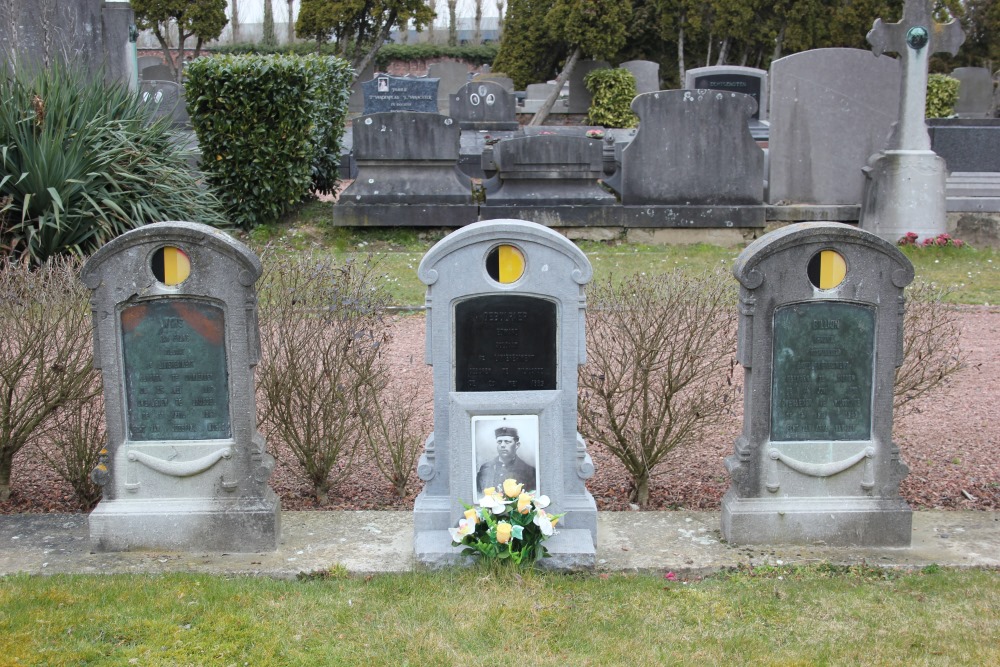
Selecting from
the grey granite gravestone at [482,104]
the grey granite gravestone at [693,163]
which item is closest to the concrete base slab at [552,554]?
the grey granite gravestone at [693,163]

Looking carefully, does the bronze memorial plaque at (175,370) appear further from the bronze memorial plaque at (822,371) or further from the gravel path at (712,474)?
the bronze memorial plaque at (822,371)

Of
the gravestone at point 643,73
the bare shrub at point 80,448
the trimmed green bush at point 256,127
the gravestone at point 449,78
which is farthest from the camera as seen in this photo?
the gravestone at point 449,78

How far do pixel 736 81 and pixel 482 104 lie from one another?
7.72 meters

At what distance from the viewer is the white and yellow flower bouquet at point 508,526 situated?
Answer: 4422mm

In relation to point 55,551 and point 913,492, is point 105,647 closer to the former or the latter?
point 55,551

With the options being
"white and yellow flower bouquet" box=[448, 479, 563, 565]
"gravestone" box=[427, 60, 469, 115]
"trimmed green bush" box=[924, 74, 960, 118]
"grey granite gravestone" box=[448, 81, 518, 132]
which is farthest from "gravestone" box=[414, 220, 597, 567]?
"gravestone" box=[427, 60, 469, 115]

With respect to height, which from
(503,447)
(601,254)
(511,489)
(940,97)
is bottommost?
(511,489)

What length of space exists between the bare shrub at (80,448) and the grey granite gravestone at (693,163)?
8.06 m

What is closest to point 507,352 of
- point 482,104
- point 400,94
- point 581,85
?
point 400,94

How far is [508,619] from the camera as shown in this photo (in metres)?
4.07

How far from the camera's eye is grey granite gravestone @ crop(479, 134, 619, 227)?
12.2 m

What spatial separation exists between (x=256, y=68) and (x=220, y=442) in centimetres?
801

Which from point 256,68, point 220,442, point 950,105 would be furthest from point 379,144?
point 950,105

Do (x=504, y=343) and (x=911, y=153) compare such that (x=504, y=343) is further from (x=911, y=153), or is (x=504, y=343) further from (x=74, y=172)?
(x=911, y=153)
